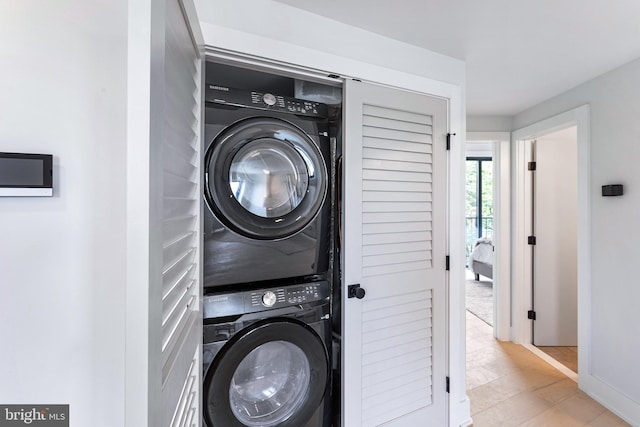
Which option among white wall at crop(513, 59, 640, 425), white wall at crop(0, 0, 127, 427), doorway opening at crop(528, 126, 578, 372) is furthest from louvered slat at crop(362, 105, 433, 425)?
doorway opening at crop(528, 126, 578, 372)

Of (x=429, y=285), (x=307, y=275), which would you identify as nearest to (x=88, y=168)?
(x=307, y=275)

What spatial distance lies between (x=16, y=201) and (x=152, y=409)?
2.80 feet

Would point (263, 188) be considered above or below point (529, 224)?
above

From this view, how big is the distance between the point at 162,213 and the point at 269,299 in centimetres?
86

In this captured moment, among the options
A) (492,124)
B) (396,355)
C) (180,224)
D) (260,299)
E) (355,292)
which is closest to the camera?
(180,224)

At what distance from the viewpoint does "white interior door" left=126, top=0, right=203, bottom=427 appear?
472mm

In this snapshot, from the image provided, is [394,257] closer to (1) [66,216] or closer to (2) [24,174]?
(1) [66,216]

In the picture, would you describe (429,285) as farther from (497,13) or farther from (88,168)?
(88,168)

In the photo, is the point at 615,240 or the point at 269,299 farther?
the point at 615,240

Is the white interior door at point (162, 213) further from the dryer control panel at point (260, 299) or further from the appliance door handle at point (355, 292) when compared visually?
the appliance door handle at point (355, 292)

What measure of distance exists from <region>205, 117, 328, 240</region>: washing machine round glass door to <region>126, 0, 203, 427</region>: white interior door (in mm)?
320

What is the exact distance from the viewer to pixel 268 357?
1.37 m

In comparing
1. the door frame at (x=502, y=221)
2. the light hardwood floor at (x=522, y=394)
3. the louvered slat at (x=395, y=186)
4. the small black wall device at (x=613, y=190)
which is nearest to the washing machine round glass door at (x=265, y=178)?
the louvered slat at (x=395, y=186)

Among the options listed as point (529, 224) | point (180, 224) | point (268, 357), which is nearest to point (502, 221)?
point (529, 224)
